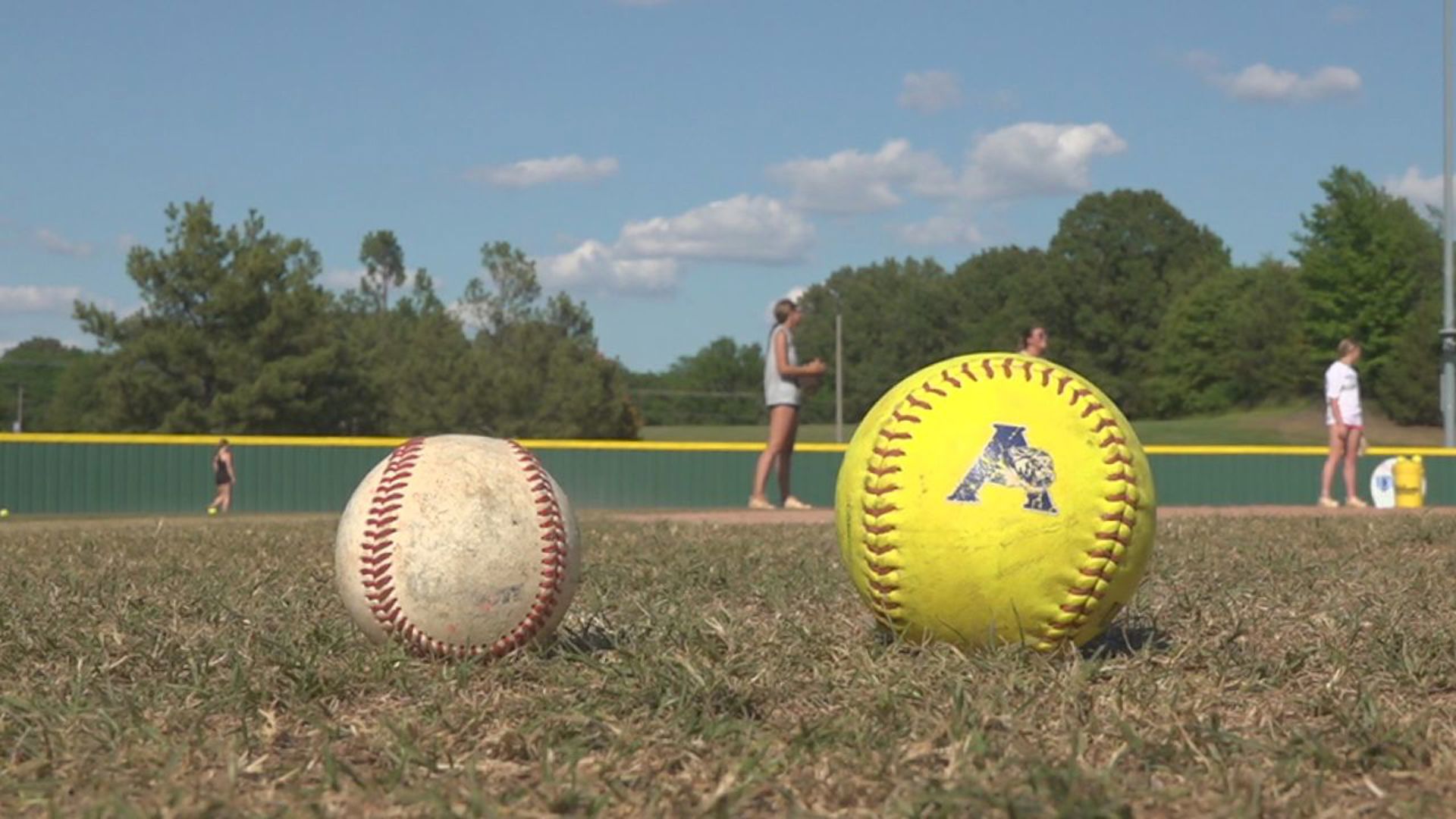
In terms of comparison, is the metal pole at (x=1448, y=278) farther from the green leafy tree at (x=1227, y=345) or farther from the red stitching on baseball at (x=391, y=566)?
the green leafy tree at (x=1227, y=345)

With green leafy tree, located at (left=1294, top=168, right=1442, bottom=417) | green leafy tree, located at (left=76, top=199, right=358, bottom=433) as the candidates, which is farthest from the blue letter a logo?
green leafy tree, located at (left=1294, top=168, right=1442, bottom=417)

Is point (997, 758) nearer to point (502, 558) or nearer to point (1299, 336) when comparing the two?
point (502, 558)

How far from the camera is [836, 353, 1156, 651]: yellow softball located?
4.34 metres

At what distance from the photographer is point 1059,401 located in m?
4.51

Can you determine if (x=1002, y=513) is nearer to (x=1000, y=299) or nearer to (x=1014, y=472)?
(x=1014, y=472)

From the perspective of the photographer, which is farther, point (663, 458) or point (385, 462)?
point (663, 458)

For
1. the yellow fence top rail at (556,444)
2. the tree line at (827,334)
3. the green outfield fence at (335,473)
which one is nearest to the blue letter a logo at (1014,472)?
the yellow fence top rail at (556,444)

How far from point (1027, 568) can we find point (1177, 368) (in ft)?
250

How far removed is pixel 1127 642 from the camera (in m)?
4.86

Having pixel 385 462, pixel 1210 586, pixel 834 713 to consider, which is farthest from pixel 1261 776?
pixel 1210 586

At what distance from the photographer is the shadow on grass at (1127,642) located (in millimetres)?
4621

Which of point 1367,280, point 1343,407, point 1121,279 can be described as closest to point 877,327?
point 1121,279

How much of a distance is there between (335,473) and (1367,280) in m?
54.4

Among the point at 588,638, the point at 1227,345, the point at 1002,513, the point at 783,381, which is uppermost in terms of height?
the point at 1227,345
